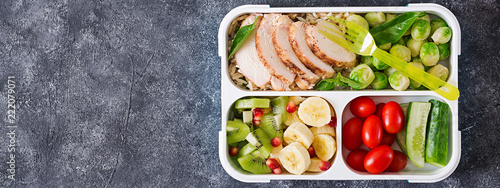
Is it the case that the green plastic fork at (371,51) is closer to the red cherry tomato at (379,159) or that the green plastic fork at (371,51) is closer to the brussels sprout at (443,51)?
the brussels sprout at (443,51)

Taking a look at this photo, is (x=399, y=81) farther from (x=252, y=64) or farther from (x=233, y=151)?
(x=233, y=151)

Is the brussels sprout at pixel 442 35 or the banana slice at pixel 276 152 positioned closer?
the brussels sprout at pixel 442 35

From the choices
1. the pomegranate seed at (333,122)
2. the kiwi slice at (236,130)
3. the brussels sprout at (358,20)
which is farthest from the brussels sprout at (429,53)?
the kiwi slice at (236,130)

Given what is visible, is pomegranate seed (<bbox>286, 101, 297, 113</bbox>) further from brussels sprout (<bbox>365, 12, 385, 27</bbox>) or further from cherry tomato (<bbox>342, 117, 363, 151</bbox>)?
brussels sprout (<bbox>365, 12, 385, 27</bbox>)

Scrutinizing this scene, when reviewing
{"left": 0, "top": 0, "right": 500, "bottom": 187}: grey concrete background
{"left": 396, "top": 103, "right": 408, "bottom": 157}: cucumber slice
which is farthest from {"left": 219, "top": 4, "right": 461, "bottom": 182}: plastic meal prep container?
{"left": 0, "top": 0, "right": 500, "bottom": 187}: grey concrete background

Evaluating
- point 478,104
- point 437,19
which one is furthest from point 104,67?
point 478,104

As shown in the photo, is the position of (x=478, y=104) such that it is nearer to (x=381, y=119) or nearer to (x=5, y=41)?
(x=381, y=119)
